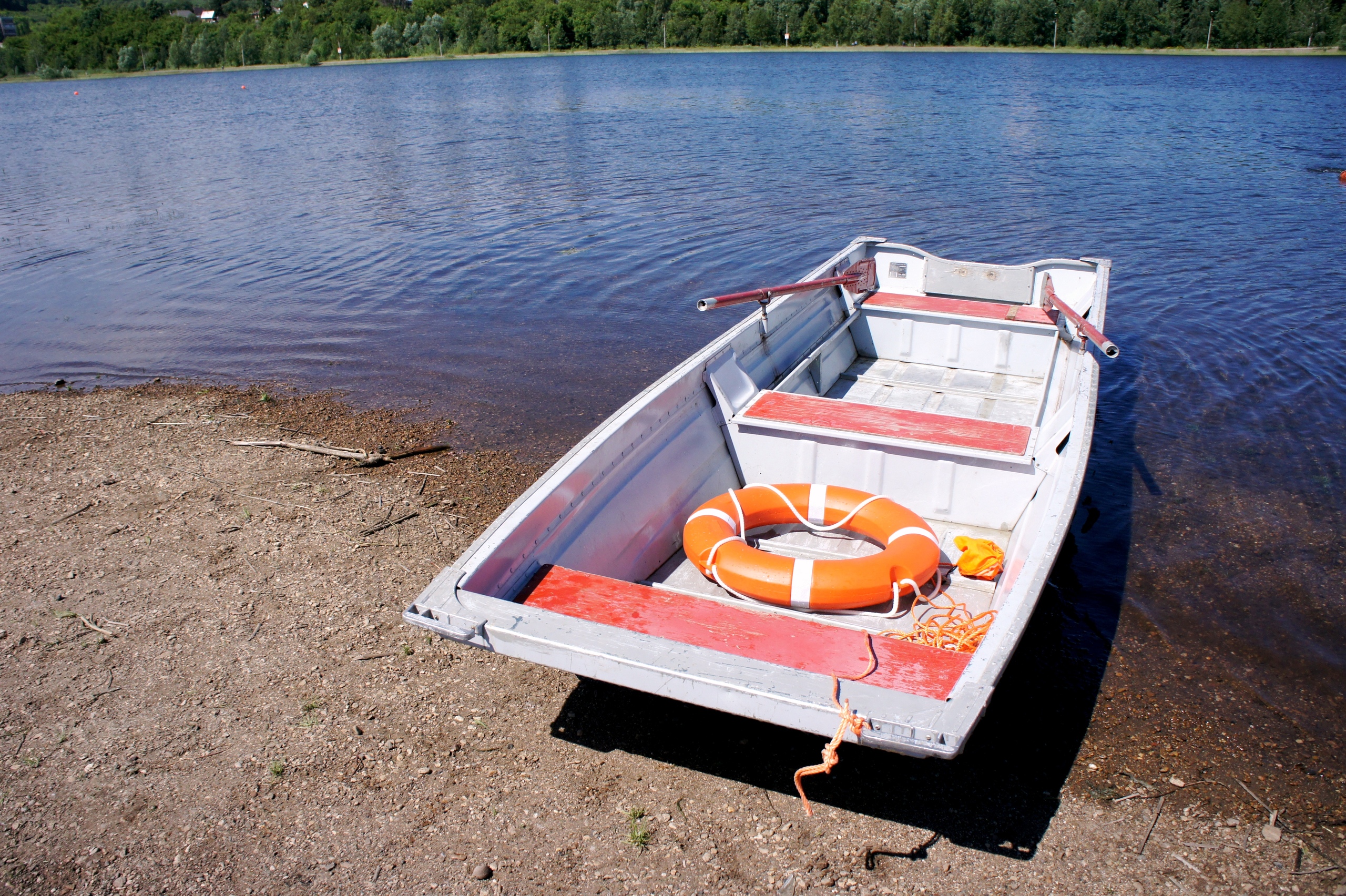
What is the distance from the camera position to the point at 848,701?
266 centimetres

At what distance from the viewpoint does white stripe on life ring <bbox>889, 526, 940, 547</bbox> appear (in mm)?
→ 4109

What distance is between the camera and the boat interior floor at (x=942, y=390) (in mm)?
6121

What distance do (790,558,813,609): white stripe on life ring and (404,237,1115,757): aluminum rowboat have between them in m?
0.10

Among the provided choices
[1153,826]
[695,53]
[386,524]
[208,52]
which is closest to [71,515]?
[386,524]

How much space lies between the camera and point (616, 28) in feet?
222

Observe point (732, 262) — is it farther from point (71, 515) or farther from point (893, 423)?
point (71, 515)

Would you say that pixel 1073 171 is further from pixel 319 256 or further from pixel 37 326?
pixel 37 326

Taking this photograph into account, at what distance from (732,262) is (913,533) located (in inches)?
334

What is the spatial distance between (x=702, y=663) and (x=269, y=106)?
4236 cm

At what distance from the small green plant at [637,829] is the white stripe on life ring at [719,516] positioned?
4.72 ft

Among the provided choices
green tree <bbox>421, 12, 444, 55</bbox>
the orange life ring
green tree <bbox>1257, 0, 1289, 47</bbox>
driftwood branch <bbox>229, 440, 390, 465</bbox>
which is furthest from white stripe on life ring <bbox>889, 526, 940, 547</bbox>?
green tree <bbox>421, 12, 444, 55</bbox>

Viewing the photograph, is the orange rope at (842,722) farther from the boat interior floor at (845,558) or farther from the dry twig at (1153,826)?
the dry twig at (1153,826)

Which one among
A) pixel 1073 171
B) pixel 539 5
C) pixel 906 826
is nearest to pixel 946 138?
pixel 1073 171

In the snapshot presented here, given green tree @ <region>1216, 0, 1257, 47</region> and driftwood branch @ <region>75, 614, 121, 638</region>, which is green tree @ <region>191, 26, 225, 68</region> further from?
driftwood branch @ <region>75, 614, 121, 638</region>
